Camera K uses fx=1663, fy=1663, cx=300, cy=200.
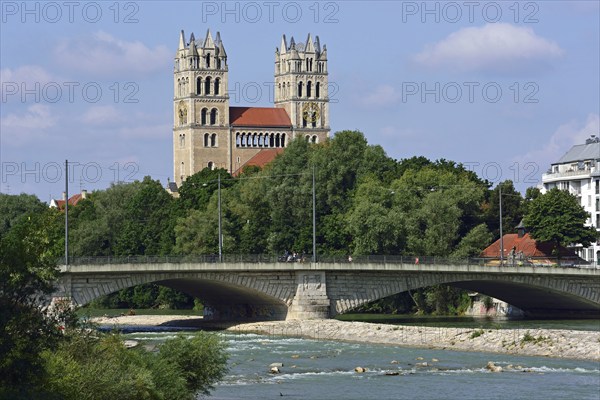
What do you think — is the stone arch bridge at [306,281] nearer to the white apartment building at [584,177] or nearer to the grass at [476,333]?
the grass at [476,333]

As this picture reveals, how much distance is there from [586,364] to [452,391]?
12224 millimetres

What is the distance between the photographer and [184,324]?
101188 millimetres

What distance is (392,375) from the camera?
67.0 metres

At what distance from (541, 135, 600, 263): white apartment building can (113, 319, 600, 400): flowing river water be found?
5768 cm

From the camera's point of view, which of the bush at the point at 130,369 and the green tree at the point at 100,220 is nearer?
the bush at the point at 130,369

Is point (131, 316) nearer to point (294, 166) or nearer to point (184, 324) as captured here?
point (184, 324)

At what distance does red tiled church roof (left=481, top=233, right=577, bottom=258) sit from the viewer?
120 metres

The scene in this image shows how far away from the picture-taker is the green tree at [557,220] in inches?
4628

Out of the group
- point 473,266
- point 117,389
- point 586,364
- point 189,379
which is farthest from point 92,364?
point 473,266

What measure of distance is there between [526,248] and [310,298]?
3143 cm

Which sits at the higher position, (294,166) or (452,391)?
(294,166)

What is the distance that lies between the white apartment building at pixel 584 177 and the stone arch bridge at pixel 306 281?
103ft

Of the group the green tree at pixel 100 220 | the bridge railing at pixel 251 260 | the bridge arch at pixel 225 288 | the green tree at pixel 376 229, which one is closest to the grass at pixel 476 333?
the bridge railing at pixel 251 260

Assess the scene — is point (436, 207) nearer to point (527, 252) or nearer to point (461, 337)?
point (527, 252)
